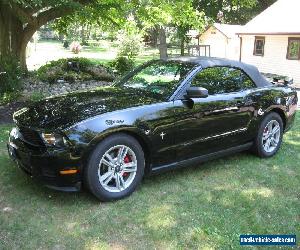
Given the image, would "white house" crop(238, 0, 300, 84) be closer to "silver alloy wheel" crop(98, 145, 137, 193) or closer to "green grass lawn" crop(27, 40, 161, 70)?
"green grass lawn" crop(27, 40, 161, 70)

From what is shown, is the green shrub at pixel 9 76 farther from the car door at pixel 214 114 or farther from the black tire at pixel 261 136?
the black tire at pixel 261 136

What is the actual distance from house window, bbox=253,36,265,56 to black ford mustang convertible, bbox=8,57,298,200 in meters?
17.2

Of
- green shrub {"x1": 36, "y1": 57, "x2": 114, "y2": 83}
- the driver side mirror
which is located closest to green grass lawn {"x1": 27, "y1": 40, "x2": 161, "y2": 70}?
green shrub {"x1": 36, "y1": 57, "x2": 114, "y2": 83}

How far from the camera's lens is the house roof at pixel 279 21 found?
1969 cm

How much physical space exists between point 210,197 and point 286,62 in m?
17.5

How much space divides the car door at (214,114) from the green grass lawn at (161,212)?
1.49 feet

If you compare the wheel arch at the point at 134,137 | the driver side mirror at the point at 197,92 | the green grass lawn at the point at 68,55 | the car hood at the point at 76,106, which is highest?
the driver side mirror at the point at 197,92

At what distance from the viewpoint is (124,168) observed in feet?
14.6

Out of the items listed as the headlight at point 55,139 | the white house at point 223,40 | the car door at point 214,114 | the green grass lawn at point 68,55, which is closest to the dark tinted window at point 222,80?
the car door at point 214,114

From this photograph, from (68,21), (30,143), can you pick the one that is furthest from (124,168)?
(68,21)

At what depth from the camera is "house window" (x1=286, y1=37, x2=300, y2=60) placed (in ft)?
64.6

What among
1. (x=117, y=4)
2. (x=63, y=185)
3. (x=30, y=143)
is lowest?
(x=63, y=185)

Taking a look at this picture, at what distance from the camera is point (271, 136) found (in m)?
6.17

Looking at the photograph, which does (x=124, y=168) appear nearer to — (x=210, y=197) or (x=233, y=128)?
(x=210, y=197)
